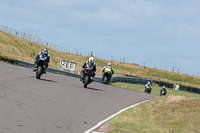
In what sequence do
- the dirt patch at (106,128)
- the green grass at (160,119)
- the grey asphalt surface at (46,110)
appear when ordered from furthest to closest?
the green grass at (160,119)
the dirt patch at (106,128)
the grey asphalt surface at (46,110)

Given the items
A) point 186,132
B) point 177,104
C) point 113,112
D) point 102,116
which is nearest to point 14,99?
point 102,116

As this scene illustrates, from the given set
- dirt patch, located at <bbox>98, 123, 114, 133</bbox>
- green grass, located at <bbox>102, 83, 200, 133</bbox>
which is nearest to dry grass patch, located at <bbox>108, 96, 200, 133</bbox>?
green grass, located at <bbox>102, 83, 200, 133</bbox>

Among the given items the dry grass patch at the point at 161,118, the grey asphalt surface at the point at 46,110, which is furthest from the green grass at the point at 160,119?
the grey asphalt surface at the point at 46,110

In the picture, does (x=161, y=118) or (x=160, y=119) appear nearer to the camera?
(x=160, y=119)

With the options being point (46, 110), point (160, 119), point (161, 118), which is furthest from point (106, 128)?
point (161, 118)

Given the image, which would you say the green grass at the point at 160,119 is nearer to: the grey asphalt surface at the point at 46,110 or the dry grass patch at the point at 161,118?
the dry grass patch at the point at 161,118

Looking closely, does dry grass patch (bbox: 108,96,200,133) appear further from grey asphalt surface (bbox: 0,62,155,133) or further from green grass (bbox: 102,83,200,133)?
grey asphalt surface (bbox: 0,62,155,133)

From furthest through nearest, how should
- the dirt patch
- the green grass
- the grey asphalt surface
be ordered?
the green grass < the dirt patch < the grey asphalt surface

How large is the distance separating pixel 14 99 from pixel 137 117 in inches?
173

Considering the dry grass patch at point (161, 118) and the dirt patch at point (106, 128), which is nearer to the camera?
the dirt patch at point (106, 128)

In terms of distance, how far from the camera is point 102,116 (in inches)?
451

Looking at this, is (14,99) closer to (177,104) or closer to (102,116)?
(102,116)

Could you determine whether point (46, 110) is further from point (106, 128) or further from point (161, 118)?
point (161, 118)

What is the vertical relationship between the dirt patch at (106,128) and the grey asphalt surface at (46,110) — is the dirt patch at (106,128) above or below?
below
